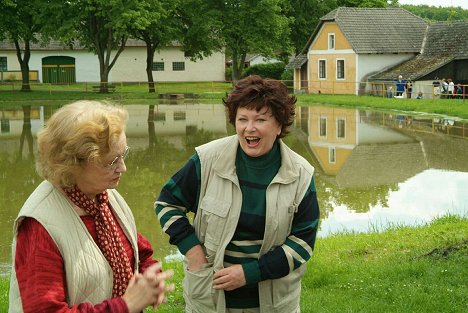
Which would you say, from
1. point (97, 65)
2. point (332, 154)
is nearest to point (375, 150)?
point (332, 154)

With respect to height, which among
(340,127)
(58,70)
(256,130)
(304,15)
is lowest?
(340,127)

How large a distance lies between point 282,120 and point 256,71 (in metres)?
64.4

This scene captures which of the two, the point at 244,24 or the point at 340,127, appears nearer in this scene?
the point at 340,127

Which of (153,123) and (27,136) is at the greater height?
(153,123)

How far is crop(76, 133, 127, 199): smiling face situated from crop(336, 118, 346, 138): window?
21.1 m

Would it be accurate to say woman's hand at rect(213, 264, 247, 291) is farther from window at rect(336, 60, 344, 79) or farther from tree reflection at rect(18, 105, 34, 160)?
window at rect(336, 60, 344, 79)

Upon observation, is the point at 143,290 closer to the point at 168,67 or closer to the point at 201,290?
the point at 201,290

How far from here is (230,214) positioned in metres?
3.79

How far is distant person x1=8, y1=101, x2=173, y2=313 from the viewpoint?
2824mm

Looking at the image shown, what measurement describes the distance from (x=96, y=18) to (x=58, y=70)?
19322 millimetres

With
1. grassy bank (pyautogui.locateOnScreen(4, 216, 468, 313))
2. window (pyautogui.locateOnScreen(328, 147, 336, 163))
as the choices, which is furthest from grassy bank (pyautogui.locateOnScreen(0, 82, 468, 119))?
grassy bank (pyautogui.locateOnScreen(4, 216, 468, 313))

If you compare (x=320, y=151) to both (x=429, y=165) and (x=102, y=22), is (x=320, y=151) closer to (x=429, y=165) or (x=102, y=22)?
Answer: (x=429, y=165)

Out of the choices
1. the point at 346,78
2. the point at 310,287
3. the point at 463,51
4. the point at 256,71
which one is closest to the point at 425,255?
the point at 310,287

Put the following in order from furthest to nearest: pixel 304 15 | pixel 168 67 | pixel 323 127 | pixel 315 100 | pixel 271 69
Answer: pixel 168 67
pixel 271 69
pixel 304 15
pixel 315 100
pixel 323 127
